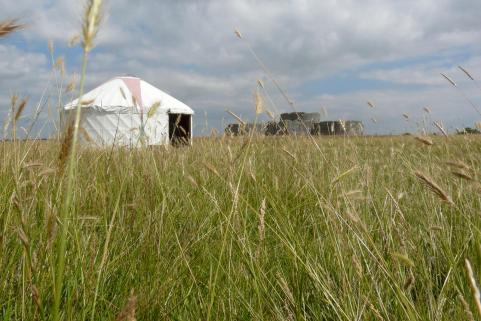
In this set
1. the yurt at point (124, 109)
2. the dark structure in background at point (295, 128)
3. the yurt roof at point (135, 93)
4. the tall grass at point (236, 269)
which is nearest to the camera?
the tall grass at point (236, 269)

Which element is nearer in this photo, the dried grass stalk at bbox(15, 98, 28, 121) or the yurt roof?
the dried grass stalk at bbox(15, 98, 28, 121)

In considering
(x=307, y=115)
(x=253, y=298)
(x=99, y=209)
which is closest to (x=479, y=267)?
(x=253, y=298)

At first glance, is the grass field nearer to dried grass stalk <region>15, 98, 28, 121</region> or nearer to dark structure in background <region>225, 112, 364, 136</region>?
dried grass stalk <region>15, 98, 28, 121</region>

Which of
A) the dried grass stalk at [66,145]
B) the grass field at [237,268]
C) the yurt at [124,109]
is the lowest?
the grass field at [237,268]

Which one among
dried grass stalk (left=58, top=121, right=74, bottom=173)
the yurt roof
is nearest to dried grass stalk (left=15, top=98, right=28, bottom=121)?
dried grass stalk (left=58, top=121, right=74, bottom=173)

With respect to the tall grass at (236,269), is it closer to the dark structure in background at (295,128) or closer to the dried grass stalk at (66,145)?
the dried grass stalk at (66,145)

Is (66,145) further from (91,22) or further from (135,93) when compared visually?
(135,93)

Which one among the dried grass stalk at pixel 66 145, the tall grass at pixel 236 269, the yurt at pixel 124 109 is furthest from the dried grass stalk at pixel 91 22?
the yurt at pixel 124 109

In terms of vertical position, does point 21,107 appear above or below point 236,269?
above

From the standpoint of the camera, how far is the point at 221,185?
2.56 meters

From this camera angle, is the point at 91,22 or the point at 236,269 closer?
the point at 91,22

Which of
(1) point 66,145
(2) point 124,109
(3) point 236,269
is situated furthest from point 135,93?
(1) point 66,145

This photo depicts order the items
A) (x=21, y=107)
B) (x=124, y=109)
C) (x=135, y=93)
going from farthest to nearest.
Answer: (x=135, y=93) → (x=124, y=109) → (x=21, y=107)

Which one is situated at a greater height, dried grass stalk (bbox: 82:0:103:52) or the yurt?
the yurt
